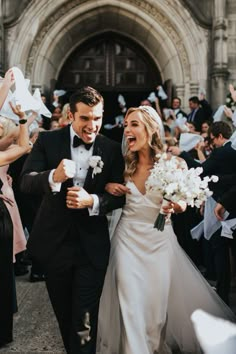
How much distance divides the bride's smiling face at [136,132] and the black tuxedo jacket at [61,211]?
1.04 ft

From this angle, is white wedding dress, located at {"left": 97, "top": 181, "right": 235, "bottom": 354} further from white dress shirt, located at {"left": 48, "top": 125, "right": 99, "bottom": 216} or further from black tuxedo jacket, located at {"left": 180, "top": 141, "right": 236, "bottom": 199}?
black tuxedo jacket, located at {"left": 180, "top": 141, "right": 236, "bottom": 199}

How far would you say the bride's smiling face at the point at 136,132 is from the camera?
148 inches

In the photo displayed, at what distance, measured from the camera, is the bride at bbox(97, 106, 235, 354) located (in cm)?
363

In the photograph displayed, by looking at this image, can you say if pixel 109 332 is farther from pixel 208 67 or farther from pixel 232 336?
pixel 208 67

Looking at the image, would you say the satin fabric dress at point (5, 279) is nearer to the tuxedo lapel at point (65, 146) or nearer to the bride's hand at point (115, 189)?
the tuxedo lapel at point (65, 146)

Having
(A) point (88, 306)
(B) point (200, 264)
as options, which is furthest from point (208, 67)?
(A) point (88, 306)

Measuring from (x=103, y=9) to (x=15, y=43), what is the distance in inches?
95.2

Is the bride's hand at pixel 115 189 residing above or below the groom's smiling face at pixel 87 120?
below

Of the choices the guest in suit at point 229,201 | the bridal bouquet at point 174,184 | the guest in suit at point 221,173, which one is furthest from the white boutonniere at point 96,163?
the guest in suit at point 221,173

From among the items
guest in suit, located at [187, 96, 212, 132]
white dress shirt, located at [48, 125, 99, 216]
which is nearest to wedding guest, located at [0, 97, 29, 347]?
white dress shirt, located at [48, 125, 99, 216]

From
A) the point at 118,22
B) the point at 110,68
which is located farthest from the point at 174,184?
the point at 110,68

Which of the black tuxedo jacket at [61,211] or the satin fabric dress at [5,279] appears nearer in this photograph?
the black tuxedo jacket at [61,211]

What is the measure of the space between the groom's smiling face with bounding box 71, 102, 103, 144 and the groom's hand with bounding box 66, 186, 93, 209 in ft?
1.45

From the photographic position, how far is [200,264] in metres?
7.32
